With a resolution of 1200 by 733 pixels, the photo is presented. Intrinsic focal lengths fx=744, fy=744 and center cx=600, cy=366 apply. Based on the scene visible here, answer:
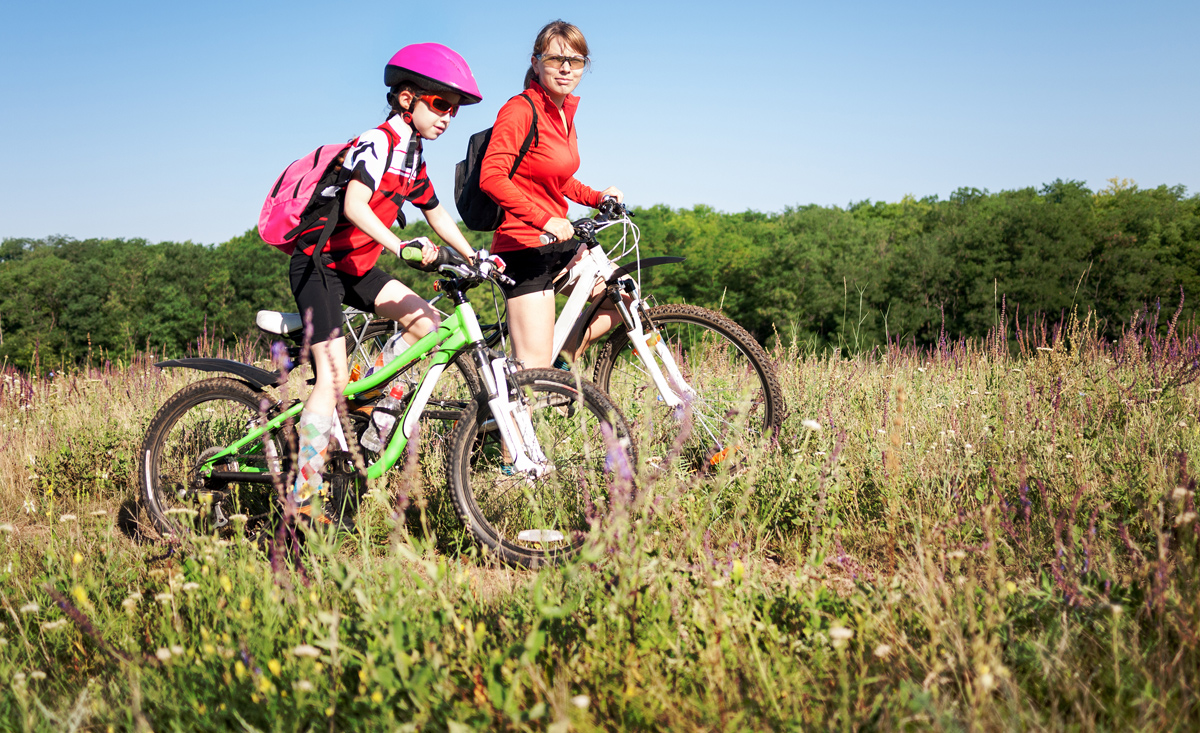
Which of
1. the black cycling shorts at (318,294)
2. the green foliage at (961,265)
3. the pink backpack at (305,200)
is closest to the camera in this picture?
the pink backpack at (305,200)

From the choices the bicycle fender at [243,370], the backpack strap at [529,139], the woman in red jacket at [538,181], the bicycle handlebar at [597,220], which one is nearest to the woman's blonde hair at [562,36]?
the woman in red jacket at [538,181]

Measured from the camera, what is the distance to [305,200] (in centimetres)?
324

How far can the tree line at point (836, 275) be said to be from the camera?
44125mm

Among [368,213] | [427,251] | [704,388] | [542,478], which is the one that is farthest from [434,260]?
[704,388]

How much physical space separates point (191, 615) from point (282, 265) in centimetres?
6157

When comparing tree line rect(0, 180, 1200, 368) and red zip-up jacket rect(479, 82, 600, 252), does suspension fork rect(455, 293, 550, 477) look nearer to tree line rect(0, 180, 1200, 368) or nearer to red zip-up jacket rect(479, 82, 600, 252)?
red zip-up jacket rect(479, 82, 600, 252)

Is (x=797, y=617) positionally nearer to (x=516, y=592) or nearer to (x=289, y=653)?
(x=516, y=592)

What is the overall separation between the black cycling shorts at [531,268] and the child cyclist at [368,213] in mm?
449

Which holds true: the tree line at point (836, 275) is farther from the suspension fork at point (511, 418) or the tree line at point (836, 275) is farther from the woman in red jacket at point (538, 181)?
the suspension fork at point (511, 418)

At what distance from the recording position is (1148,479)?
3129mm

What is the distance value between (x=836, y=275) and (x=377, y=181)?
57.8 m

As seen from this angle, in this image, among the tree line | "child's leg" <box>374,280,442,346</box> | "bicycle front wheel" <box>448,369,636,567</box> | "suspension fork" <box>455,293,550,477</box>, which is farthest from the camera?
the tree line

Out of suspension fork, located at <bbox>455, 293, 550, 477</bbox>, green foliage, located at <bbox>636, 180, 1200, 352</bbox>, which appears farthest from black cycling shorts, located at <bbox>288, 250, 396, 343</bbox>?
green foliage, located at <bbox>636, 180, 1200, 352</bbox>

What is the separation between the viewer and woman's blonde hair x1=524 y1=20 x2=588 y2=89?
12.4ft
